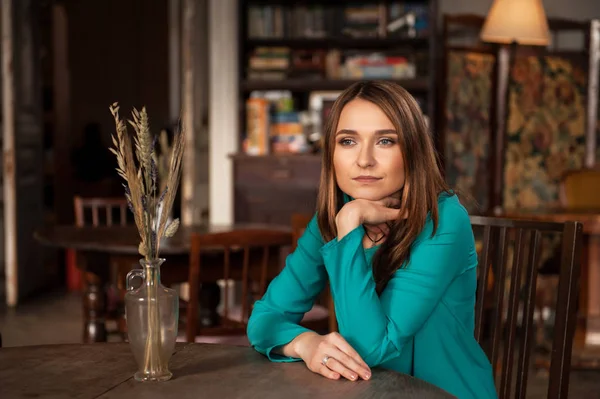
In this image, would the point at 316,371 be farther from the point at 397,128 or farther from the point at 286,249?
the point at 286,249

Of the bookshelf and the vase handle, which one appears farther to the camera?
the bookshelf

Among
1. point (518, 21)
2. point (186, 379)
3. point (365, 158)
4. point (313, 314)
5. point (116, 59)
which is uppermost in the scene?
point (116, 59)

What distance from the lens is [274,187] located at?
17.6 feet

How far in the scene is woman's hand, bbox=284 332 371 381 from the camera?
132 cm

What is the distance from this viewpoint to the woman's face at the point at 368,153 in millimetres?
1473

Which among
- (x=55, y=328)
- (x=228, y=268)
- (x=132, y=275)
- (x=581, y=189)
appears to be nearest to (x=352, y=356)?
(x=132, y=275)

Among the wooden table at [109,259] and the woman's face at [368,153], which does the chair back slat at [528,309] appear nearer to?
the woman's face at [368,153]

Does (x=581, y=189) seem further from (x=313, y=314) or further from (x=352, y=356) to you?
(x=352, y=356)

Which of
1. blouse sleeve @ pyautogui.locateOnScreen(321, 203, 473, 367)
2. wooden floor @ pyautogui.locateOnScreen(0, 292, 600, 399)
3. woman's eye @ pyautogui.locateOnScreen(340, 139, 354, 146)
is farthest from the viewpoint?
wooden floor @ pyautogui.locateOnScreen(0, 292, 600, 399)

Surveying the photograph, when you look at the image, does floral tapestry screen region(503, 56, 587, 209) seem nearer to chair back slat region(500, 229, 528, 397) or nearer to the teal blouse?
chair back slat region(500, 229, 528, 397)

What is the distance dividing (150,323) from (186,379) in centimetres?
10

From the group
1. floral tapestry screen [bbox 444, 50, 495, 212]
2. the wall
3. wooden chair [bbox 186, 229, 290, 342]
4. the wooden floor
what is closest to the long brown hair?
wooden chair [bbox 186, 229, 290, 342]

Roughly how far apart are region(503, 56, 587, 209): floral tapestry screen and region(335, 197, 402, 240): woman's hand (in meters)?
4.22

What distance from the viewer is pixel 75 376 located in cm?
132
